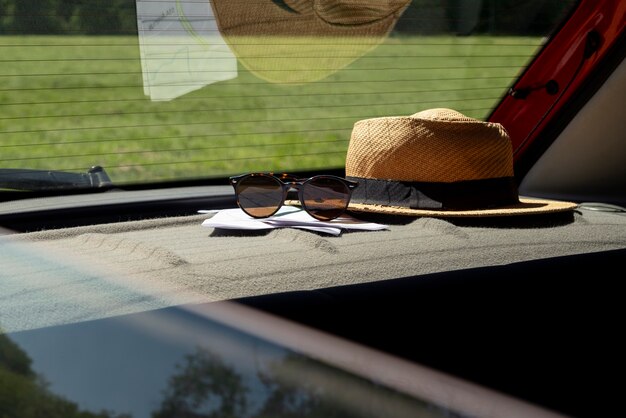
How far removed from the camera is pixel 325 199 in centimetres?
154

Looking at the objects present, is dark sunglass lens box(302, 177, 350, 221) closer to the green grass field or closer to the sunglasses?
the sunglasses

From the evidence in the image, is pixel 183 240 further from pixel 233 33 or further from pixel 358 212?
pixel 233 33

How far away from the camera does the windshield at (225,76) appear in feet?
6.16

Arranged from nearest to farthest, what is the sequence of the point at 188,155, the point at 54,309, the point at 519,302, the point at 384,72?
the point at 54,309 < the point at 519,302 < the point at 188,155 < the point at 384,72

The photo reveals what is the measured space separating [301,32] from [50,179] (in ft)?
2.39

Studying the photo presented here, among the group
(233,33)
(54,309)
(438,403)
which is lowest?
(438,403)

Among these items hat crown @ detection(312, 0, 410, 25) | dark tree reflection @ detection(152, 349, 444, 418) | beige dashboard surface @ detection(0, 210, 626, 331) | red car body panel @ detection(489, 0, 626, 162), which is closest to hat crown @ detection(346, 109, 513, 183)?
beige dashboard surface @ detection(0, 210, 626, 331)

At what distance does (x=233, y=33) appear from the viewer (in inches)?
78.4

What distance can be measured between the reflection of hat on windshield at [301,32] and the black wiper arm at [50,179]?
468 millimetres

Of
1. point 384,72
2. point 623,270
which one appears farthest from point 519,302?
point 384,72

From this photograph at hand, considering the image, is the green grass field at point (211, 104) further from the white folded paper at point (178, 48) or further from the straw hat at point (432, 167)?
the straw hat at point (432, 167)

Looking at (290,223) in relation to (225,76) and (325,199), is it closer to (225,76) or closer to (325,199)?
(325,199)

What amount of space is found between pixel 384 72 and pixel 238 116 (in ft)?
1.48

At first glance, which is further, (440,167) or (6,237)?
(440,167)
